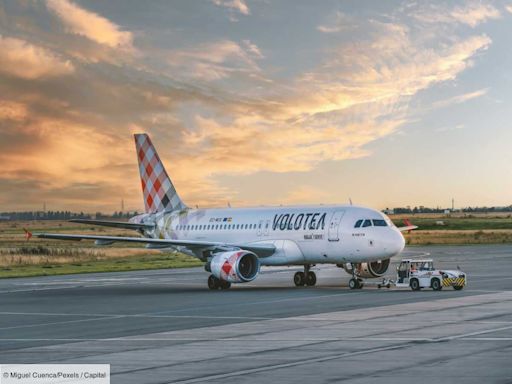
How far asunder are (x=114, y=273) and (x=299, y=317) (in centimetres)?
3533

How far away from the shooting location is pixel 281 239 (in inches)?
1826

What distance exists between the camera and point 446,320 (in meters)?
26.8

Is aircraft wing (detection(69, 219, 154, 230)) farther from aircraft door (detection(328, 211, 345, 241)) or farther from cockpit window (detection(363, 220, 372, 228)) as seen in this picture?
cockpit window (detection(363, 220, 372, 228))

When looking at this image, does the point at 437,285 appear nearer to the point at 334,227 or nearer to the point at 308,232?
the point at 334,227

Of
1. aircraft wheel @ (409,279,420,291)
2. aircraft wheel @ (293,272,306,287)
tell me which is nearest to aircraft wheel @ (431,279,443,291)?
aircraft wheel @ (409,279,420,291)

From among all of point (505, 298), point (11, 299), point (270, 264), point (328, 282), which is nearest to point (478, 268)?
point (328, 282)

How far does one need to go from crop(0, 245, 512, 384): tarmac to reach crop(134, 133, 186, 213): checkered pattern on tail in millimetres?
11977

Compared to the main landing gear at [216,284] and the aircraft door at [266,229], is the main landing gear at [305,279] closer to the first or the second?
the aircraft door at [266,229]

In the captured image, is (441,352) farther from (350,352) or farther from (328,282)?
(328,282)

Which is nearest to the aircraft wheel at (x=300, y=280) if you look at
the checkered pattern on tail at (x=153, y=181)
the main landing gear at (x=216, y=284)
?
the main landing gear at (x=216, y=284)

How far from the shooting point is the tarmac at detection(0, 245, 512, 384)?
17.7 m

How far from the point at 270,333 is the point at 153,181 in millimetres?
34670

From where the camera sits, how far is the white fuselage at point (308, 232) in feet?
140

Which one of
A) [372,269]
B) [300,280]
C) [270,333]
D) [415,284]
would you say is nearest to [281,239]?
[300,280]
